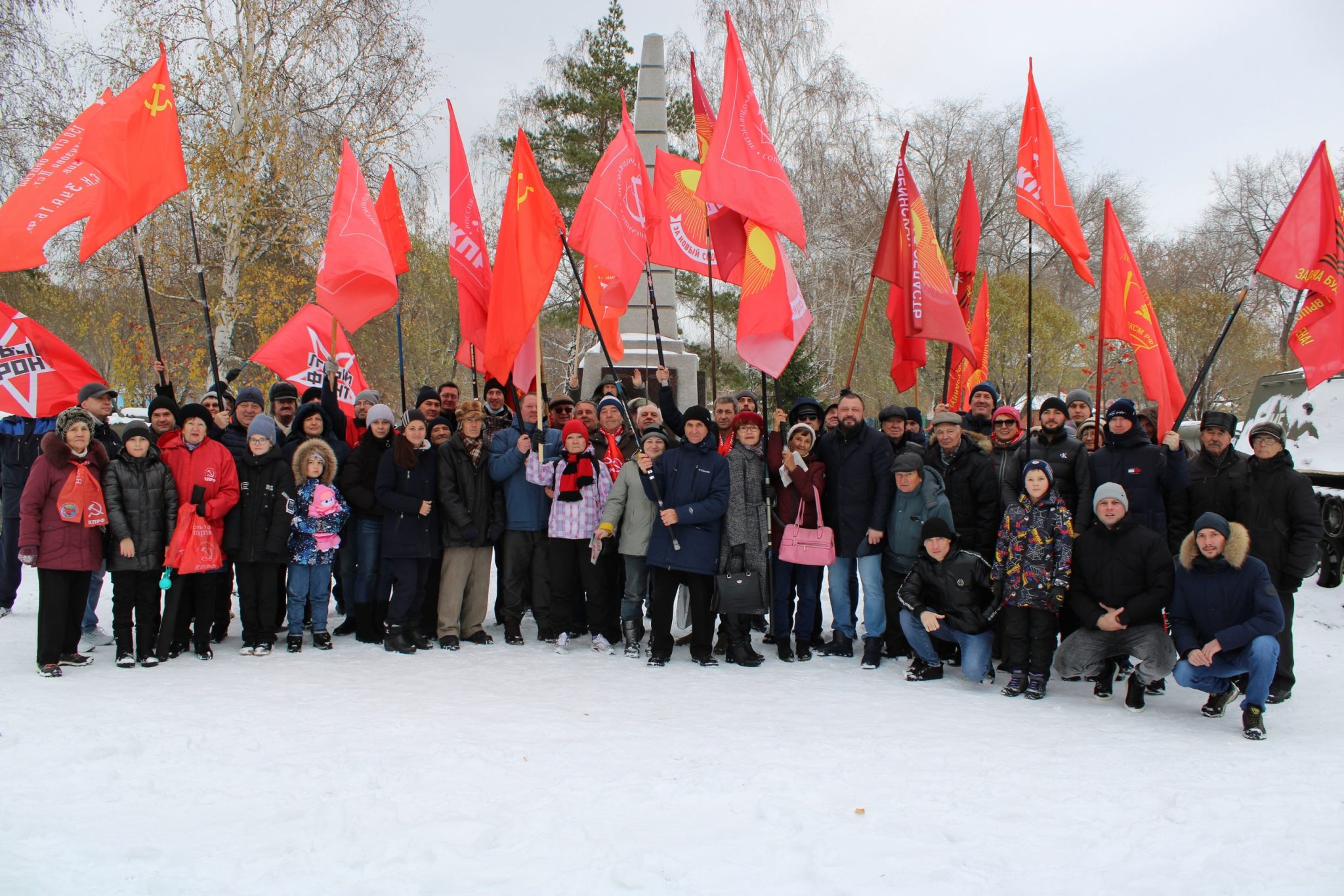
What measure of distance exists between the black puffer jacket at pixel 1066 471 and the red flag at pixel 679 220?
2630 mm

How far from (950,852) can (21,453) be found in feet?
24.4

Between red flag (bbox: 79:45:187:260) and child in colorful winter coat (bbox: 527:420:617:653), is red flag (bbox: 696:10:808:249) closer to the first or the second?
child in colorful winter coat (bbox: 527:420:617:653)

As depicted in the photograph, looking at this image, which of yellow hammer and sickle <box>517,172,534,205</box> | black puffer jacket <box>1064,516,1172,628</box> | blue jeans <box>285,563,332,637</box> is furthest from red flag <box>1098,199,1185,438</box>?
blue jeans <box>285,563,332,637</box>

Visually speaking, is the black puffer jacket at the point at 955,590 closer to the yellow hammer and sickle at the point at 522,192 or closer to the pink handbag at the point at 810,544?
the pink handbag at the point at 810,544

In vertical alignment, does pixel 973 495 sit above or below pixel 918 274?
below

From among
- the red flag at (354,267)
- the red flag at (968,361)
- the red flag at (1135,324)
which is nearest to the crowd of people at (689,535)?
the red flag at (1135,324)

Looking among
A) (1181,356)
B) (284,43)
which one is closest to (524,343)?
(284,43)

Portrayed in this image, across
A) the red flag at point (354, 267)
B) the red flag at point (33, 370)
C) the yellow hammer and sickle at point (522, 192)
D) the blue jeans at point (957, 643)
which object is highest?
the yellow hammer and sickle at point (522, 192)

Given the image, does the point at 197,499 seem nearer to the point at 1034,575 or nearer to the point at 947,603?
the point at 947,603

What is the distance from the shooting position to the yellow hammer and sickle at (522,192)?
22.2ft

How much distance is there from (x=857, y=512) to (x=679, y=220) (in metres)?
3.27

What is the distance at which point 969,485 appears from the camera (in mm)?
6441

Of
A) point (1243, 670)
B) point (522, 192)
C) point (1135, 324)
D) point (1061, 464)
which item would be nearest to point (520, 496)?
point (522, 192)

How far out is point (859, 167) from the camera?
26.0 metres
